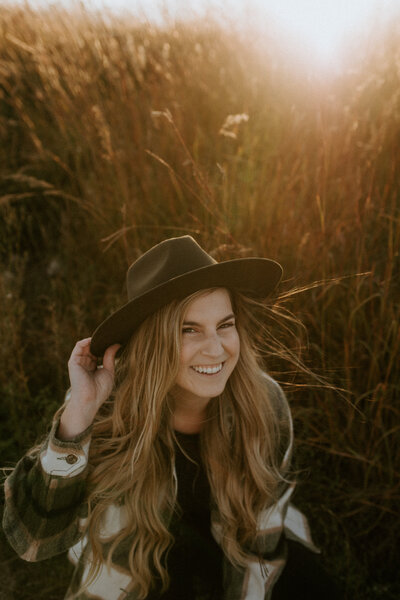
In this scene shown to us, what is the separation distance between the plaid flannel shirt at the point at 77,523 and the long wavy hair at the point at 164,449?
4 cm

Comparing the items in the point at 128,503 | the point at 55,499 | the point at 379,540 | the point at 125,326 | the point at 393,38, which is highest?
the point at 393,38

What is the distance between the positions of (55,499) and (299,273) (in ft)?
4.39

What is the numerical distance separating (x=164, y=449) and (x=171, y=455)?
0.04 m

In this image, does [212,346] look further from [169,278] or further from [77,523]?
[77,523]

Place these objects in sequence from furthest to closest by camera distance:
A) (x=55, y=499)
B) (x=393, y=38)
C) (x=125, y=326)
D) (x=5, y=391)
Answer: (x=393, y=38) → (x=5, y=391) → (x=125, y=326) → (x=55, y=499)

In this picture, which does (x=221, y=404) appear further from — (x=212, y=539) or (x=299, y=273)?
(x=299, y=273)

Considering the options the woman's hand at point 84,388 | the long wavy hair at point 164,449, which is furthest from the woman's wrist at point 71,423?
the long wavy hair at point 164,449

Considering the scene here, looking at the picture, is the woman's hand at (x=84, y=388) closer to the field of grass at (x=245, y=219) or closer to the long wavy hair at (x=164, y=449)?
the long wavy hair at (x=164, y=449)

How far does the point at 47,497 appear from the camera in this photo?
53.3 inches

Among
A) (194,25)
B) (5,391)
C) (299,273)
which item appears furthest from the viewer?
(194,25)

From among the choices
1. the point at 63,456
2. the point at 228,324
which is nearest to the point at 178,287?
the point at 228,324

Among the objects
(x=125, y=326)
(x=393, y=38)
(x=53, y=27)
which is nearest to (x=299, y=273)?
(x=125, y=326)

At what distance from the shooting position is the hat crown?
1452mm

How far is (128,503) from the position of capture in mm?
1582
